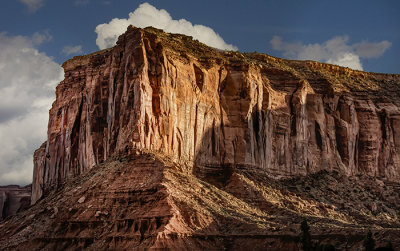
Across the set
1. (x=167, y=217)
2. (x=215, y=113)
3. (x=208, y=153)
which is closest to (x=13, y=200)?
(x=215, y=113)

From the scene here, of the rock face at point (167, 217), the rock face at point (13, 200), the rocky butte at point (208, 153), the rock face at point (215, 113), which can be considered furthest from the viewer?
the rock face at point (13, 200)

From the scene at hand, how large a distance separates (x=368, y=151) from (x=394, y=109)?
7471 mm

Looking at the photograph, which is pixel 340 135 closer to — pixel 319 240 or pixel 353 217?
pixel 353 217

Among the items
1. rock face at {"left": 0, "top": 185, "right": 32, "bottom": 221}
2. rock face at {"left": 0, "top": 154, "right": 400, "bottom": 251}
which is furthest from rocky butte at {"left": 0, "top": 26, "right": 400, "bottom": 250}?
rock face at {"left": 0, "top": 185, "right": 32, "bottom": 221}

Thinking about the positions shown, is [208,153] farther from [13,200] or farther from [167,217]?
[13,200]

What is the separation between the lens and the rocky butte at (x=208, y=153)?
246 ft

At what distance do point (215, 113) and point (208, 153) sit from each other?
192 inches

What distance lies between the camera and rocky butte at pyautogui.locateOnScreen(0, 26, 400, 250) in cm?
7500

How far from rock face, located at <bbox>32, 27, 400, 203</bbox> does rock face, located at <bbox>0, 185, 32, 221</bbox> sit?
972 inches

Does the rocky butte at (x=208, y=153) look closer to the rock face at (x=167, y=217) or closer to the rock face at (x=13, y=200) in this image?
the rock face at (x=167, y=217)

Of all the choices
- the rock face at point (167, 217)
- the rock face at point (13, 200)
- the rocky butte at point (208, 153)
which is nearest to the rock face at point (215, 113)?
the rocky butte at point (208, 153)

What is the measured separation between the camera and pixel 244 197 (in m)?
87.9

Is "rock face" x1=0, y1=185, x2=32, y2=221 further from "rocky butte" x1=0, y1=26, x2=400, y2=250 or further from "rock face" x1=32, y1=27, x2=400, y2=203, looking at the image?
"rock face" x1=32, y1=27, x2=400, y2=203

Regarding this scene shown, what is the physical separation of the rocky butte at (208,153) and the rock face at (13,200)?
959 inches
